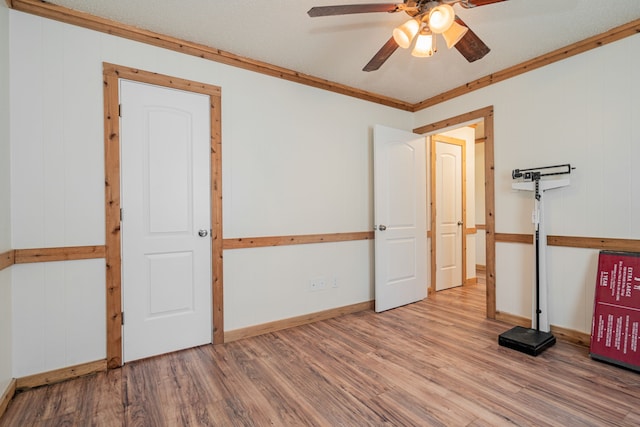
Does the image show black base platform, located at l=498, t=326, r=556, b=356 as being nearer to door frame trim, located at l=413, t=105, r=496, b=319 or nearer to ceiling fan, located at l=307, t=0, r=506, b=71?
door frame trim, located at l=413, t=105, r=496, b=319

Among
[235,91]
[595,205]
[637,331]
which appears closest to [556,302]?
[637,331]

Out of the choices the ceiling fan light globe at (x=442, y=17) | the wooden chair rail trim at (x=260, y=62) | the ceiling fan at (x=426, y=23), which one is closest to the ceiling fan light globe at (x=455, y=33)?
the ceiling fan at (x=426, y=23)

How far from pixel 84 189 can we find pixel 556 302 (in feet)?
13.2

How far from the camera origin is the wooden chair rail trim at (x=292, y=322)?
2.83 meters

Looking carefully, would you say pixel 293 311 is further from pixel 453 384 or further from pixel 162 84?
pixel 162 84

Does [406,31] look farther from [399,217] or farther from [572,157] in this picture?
[399,217]

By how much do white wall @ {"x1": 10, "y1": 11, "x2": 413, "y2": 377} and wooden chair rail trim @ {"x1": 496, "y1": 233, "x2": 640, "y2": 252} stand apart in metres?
1.63

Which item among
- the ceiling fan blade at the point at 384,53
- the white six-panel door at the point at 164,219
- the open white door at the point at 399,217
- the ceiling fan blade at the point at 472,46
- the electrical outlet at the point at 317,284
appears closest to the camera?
the ceiling fan blade at the point at 472,46

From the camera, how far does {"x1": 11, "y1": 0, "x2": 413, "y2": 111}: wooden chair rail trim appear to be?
2.11 m

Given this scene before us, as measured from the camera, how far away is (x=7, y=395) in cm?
187

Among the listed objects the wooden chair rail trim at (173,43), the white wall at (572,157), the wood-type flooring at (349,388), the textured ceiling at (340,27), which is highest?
the textured ceiling at (340,27)

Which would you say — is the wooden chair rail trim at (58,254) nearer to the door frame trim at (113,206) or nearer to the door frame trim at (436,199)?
the door frame trim at (113,206)

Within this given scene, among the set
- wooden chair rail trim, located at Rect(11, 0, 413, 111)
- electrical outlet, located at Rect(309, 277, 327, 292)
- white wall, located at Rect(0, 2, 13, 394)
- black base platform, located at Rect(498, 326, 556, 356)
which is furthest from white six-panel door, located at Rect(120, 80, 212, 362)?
black base platform, located at Rect(498, 326, 556, 356)

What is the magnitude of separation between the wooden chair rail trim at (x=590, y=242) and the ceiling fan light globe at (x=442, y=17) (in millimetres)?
2184
